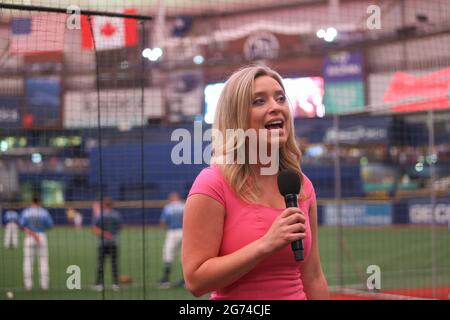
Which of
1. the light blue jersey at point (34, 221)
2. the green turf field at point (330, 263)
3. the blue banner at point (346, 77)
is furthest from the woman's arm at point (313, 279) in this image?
the blue banner at point (346, 77)

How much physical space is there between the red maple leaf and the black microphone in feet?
12.9

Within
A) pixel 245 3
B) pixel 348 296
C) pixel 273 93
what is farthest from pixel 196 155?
pixel 245 3

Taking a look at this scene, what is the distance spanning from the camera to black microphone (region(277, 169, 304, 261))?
271 cm

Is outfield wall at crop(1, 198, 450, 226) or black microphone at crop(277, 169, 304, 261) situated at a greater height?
black microphone at crop(277, 169, 304, 261)

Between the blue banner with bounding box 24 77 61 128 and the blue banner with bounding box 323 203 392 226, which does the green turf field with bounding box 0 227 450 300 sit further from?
the blue banner with bounding box 24 77 61 128

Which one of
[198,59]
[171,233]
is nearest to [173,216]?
[171,233]

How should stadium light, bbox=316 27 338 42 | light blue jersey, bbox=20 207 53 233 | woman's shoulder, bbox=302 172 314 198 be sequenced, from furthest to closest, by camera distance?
1. stadium light, bbox=316 27 338 42
2. light blue jersey, bbox=20 207 53 233
3. woman's shoulder, bbox=302 172 314 198

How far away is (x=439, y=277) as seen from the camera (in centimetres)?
1306

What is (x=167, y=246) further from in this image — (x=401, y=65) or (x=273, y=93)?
(x=401, y=65)

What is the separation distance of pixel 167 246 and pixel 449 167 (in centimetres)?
989

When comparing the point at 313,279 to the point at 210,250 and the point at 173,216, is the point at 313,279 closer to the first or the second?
the point at 210,250

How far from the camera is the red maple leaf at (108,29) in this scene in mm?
6344
